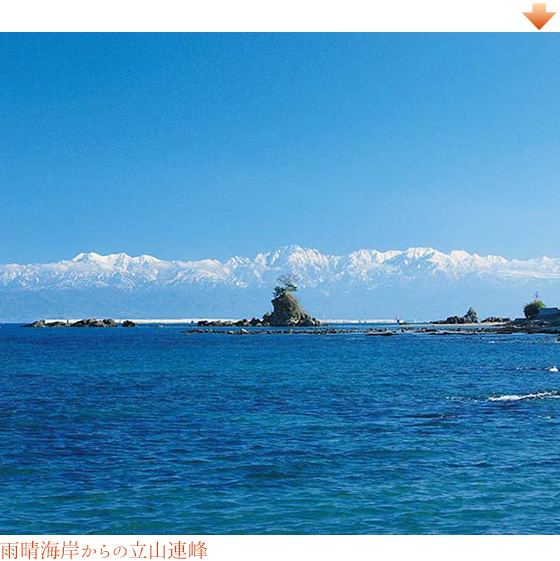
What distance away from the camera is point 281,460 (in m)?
28.3

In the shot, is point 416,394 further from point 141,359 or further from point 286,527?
point 141,359

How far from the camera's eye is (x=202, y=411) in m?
43.1

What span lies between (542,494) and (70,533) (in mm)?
15297

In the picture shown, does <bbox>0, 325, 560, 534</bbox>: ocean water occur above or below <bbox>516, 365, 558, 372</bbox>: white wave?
above

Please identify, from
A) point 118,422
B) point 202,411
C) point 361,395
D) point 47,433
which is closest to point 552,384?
point 361,395

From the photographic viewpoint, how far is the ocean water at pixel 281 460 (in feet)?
67.9

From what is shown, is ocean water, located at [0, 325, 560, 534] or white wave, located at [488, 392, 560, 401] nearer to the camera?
ocean water, located at [0, 325, 560, 534]
